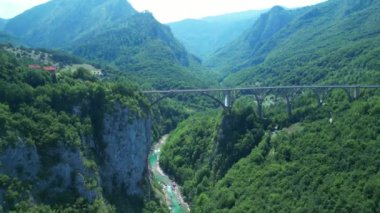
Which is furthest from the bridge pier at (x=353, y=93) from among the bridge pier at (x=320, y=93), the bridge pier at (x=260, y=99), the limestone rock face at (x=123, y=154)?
the limestone rock face at (x=123, y=154)

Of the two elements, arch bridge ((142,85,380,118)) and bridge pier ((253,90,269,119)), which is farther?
bridge pier ((253,90,269,119))

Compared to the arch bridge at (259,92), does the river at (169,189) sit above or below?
below

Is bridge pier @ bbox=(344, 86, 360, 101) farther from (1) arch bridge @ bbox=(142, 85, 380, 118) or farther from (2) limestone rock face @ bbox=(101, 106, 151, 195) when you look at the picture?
(2) limestone rock face @ bbox=(101, 106, 151, 195)

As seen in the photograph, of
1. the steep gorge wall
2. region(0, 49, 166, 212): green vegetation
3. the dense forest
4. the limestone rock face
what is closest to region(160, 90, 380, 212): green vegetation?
the dense forest

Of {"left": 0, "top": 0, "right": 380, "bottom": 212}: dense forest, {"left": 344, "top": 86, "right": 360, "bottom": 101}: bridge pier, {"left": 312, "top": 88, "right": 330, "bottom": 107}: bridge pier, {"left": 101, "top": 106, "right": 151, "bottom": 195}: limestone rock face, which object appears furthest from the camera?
{"left": 312, "top": 88, "right": 330, "bottom": 107}: bridge pier

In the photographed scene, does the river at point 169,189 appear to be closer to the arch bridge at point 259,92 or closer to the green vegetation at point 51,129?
the green vegetation at point 51,129

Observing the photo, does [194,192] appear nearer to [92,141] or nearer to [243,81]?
[92,141]

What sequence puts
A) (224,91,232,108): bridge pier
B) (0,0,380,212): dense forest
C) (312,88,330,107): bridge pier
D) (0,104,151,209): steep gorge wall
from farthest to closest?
(312,88,330,107): bridge pier → (224,91,232,108): bridge pier → (0,0,380,212): dense forest → (0,104,151,209): steep gorge wall

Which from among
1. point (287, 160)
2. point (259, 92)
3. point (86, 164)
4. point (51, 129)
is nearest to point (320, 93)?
point (259, 92)
